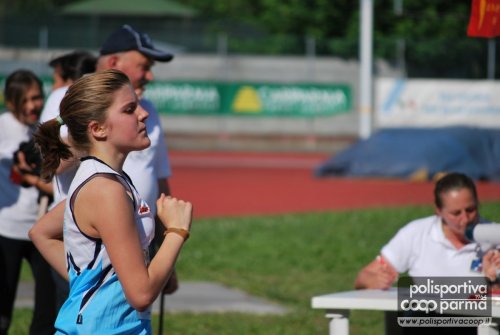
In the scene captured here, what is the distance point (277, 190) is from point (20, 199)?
14147 mm

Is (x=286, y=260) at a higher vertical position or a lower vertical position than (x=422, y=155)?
lower

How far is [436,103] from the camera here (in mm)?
29828

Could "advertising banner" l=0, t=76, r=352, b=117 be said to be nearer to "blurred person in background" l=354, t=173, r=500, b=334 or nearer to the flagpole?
the flagpole

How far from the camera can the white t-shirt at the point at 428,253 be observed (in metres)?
5.59

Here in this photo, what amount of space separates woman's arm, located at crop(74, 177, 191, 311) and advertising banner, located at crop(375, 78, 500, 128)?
26.2 meters

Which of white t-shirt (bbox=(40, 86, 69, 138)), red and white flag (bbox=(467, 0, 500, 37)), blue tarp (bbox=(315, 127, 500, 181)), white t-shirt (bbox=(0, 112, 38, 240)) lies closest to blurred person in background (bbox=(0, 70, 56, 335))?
white t-shirt (bbox=(0, 112, 38, 240))

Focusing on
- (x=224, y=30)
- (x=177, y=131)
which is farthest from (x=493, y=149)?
(x=224, y=30)

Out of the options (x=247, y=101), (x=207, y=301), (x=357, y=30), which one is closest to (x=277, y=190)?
(x=247, y=101)

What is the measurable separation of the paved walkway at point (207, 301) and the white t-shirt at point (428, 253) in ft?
10.7

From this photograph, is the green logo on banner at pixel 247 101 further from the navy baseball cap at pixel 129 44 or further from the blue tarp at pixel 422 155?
the navy baseball cap at pixel 129 44

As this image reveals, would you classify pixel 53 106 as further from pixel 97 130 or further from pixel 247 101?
pixel 247 101

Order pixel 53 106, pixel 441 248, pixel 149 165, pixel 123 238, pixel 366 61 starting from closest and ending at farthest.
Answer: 1. pixel 123 238
2. pixel 149 165
3. pixel 53 106
4. pixel 441 248
5. pixel 366 61

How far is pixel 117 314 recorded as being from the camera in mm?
3584

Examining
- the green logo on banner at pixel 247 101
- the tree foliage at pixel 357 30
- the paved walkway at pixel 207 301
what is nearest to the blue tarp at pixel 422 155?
the green logo on banner at pixel 247 101
